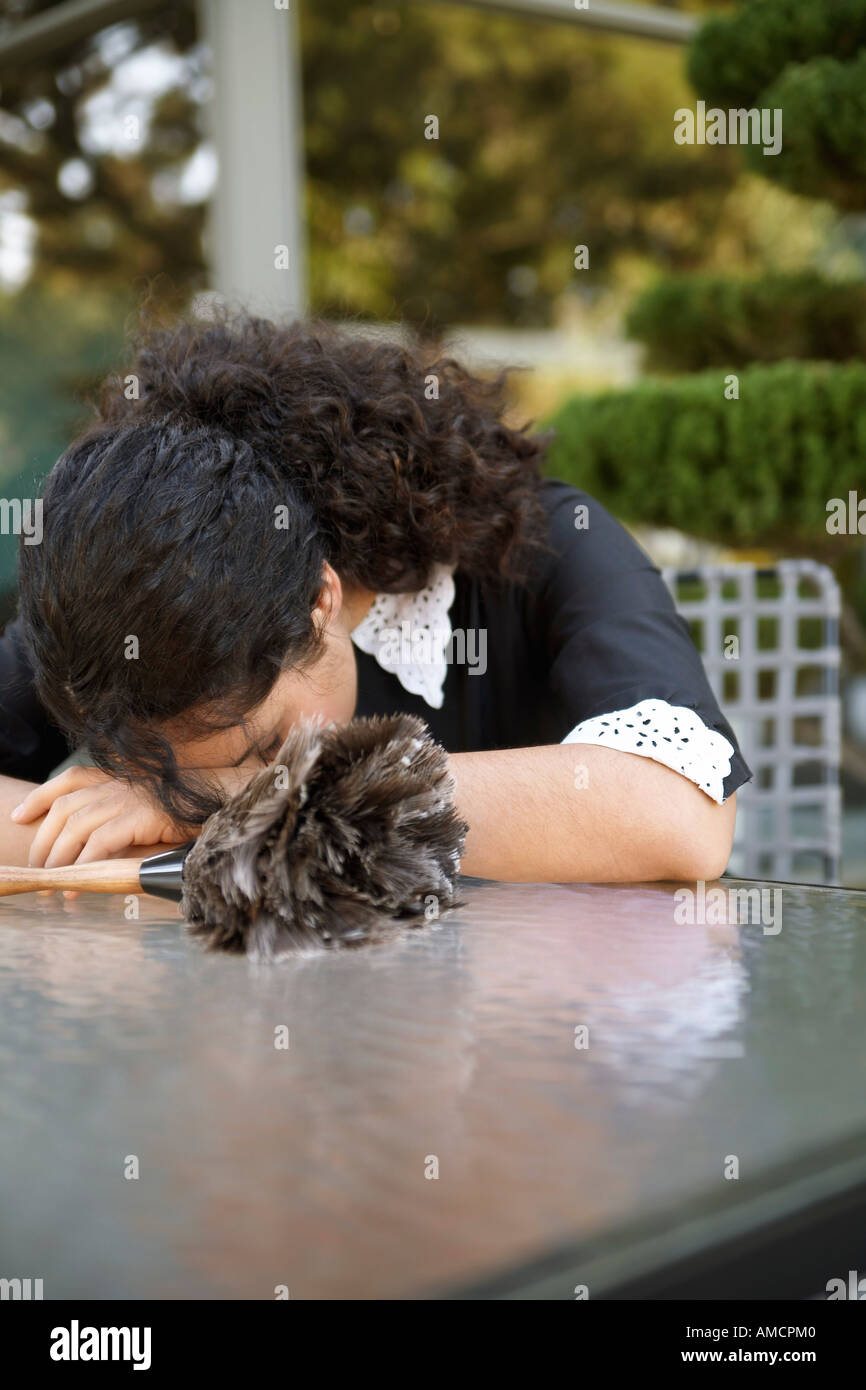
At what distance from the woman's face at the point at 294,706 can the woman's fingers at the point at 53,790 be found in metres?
0.09

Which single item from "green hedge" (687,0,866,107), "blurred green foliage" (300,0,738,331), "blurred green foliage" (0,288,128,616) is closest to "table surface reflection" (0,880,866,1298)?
"green hedge" (687,0,866,107)

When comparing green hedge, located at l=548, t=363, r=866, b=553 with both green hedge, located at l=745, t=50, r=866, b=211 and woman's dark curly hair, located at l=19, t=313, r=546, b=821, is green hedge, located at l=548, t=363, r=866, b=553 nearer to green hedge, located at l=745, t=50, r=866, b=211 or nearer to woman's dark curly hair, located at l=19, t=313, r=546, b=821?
green hedge, located at l=745, t=50, r=866, b=211

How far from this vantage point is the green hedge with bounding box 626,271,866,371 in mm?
3027

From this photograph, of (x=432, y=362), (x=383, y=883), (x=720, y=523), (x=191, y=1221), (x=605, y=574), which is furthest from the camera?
(x=720, y=523)

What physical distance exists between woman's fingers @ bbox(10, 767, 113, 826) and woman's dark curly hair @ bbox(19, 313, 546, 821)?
0.04 m

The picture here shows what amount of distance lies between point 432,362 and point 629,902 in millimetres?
790

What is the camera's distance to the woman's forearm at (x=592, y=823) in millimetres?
938

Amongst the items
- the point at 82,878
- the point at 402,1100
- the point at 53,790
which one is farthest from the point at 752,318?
the point at 402,1100

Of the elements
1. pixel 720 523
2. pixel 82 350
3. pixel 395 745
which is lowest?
pixel 395 745

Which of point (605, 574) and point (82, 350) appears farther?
point (82, 350)

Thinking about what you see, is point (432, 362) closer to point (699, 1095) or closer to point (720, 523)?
point (699, 1095)

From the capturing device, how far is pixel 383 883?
72cm

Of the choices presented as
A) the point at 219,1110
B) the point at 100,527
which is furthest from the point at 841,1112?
the point at 100,527

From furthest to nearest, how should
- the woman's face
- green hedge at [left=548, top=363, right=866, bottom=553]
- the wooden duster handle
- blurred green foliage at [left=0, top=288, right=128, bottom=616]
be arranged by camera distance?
blurred green foliage at [left=0, top=288, right=128, bottom=616] → green hedge at [left=548, top=363, right=866, bottom=553] → the woman's face → the wooden duster handle
